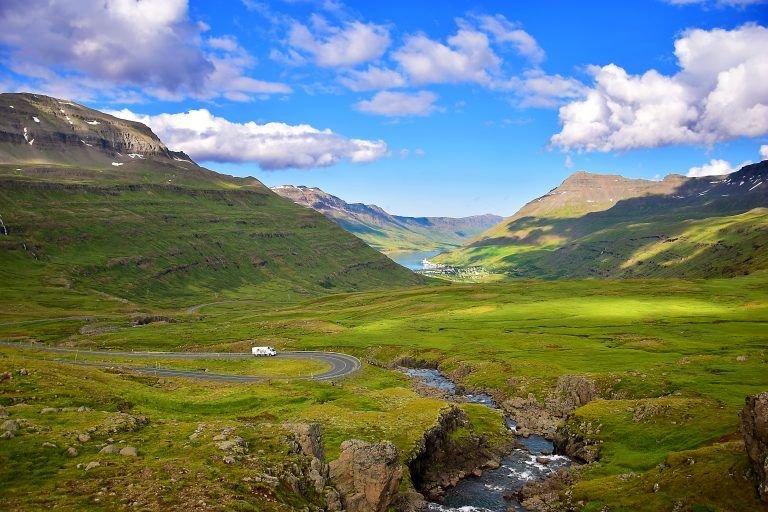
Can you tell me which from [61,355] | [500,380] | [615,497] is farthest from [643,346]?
[61,355]

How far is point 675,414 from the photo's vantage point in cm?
7950

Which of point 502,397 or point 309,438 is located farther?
point 502,397

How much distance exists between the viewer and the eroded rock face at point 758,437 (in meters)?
45.0

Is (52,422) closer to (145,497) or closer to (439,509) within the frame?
(145,497)

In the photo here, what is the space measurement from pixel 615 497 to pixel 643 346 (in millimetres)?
98271

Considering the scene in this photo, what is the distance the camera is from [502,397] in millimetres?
117875

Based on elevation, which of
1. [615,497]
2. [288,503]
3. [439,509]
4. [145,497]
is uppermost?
[145,497]

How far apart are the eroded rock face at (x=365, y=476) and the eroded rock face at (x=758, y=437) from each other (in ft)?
106

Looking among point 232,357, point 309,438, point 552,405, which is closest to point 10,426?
point 309,438

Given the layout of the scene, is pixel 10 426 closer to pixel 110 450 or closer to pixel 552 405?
pixel 110 450

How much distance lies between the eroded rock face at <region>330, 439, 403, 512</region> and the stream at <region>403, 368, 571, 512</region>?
724 inches

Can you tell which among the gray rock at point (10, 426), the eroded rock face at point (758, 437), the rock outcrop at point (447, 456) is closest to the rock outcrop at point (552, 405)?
the rock outcrop at point (447, 456)

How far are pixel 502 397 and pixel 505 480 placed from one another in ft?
146

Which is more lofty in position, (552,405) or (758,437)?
(758,437)
